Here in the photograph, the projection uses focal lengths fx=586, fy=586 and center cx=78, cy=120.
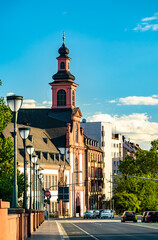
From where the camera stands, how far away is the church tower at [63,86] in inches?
5335

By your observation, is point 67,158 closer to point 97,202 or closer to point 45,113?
point 45,113

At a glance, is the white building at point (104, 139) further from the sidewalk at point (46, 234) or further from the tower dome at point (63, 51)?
the sidewalk at point (46, 234)

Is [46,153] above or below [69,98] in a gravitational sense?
below

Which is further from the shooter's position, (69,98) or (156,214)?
Result: (69,98)

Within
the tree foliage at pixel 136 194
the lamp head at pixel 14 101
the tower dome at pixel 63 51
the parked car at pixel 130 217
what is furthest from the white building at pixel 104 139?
the lamp head at pixel 14 101

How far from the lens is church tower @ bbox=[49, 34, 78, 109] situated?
13550 cm

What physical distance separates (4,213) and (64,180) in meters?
109

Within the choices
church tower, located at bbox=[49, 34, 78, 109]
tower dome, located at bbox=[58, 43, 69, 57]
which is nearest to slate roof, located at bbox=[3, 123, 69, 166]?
church tower, located at bbox=[49, 34, 78, 109]

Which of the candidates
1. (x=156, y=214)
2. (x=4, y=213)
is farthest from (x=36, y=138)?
(x=4, y=213)

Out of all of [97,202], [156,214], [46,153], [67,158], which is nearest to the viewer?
[156,214]

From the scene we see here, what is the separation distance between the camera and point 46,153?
117250 mm

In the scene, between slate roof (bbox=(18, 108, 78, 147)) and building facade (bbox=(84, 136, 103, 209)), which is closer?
slate roof (bbox=(18, 108, 78, 147))

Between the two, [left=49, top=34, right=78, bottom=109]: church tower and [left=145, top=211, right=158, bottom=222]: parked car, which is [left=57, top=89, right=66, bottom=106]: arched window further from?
[left=145, top=211, right=158, bottom=222]: parked car

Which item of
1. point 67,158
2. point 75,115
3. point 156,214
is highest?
point 75,115
